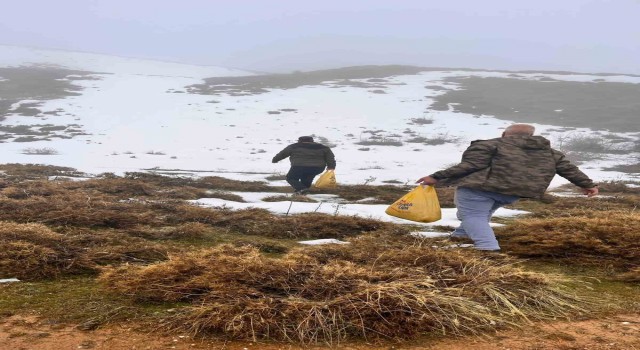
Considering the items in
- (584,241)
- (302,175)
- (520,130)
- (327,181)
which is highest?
(520,130)

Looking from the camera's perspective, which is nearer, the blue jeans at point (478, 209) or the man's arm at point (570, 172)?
the blue jeans at point (478, 209)

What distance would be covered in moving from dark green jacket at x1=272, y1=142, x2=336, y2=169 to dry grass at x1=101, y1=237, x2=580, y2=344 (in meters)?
7.45

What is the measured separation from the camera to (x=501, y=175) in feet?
16.4

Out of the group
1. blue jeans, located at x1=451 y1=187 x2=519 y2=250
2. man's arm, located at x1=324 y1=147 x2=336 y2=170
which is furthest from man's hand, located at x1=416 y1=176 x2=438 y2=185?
man's arm, located at x1=324 y1=147 x2=336 y2=170

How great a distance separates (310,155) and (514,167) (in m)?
6.65

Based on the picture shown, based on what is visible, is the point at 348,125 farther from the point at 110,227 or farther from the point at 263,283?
the point at 263,283

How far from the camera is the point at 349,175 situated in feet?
60.3

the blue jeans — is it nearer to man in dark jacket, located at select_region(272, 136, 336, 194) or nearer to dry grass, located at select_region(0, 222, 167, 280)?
dry grass, located at select_region(0, 222, 167, 280)

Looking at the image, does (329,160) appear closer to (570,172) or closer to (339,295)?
(570,172)

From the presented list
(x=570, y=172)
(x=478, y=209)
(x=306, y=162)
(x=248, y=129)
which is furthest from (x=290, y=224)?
(x=248, y=129)

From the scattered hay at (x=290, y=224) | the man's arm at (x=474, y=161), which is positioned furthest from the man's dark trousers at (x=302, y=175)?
the man's arm at (x=474, y=161)

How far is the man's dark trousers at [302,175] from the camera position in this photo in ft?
36.7

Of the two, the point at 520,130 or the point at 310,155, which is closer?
the point at 520,130

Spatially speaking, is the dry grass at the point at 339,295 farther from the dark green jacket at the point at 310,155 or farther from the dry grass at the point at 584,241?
the dark green jacket at the point at 310,155
